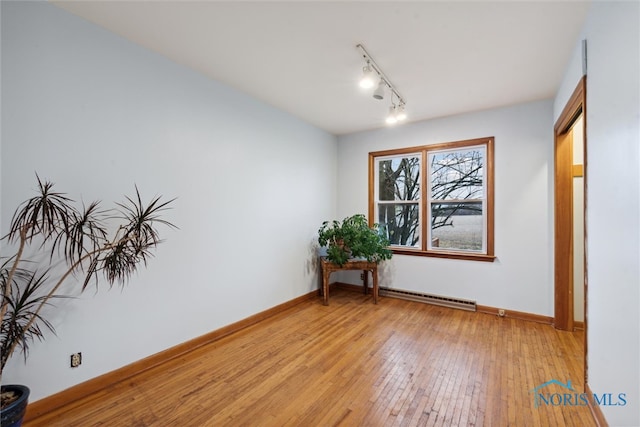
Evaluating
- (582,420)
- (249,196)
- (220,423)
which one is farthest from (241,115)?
(582,420)

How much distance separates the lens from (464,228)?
13.5ft

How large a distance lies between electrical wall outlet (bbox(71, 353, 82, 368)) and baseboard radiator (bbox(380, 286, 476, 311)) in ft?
12.3

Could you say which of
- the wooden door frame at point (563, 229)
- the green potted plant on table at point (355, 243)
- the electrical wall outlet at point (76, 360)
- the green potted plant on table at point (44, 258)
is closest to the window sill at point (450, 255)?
the green potted plant on table at point (355, 243)

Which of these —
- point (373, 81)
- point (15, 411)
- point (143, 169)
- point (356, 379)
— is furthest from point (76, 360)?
point (373, 81)

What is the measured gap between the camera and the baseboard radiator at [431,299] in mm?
3906

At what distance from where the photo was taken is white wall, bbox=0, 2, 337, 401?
72.9 inches

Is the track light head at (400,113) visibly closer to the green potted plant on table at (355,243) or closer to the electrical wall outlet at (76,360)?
the green potted plant on table at (355,243)

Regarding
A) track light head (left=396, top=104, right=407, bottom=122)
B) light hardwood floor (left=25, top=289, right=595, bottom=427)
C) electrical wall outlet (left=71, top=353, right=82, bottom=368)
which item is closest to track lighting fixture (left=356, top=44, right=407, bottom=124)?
track light head (left=396, top=104, right=407, bottom=122)

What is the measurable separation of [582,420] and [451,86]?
3.05m

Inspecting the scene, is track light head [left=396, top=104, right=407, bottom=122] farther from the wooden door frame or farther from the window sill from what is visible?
the window sill

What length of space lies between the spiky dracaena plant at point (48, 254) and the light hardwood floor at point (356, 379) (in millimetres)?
719

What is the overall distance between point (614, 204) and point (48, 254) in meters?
3.51

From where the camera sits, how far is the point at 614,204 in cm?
156

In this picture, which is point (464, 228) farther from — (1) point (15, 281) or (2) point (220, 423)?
(1) point (15, 281)
